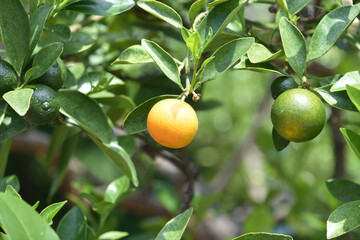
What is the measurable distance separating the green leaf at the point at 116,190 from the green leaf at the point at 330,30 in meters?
0.57

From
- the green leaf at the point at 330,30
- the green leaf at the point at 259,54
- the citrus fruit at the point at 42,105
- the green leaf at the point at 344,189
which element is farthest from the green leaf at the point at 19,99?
the green leaf at the point at 344,189

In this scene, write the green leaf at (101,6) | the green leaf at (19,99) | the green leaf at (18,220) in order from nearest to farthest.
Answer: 1. the green leaf at (18,220)
2. the green leaf at (19,99)
3. the green leaf at (101,6)

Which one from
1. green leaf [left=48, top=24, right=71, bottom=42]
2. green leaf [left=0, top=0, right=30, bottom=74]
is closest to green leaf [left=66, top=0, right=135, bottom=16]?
green leaf [left=48, top=24, right=71, bottom=42]

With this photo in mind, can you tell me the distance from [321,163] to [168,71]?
1.94 meters

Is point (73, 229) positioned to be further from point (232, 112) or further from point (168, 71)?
point (232, 112)

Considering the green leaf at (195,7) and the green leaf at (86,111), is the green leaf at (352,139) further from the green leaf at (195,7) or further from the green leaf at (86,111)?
the green leaf at (86,111)

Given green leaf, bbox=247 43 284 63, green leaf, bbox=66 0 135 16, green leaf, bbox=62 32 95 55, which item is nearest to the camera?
green leaf, bbox=247 43 284 63

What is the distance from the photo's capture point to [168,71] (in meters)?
0.93

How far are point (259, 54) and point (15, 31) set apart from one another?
448 millimetres

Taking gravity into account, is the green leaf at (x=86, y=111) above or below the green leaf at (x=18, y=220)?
below

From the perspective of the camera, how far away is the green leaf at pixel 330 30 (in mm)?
953

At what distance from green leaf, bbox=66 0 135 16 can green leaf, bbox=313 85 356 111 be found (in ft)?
1.35

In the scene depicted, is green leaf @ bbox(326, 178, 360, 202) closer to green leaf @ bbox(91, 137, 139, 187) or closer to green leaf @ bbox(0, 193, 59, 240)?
green leaf @ bbox(91, 137, 139, 187)

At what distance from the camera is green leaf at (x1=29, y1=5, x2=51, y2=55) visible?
0.94m
